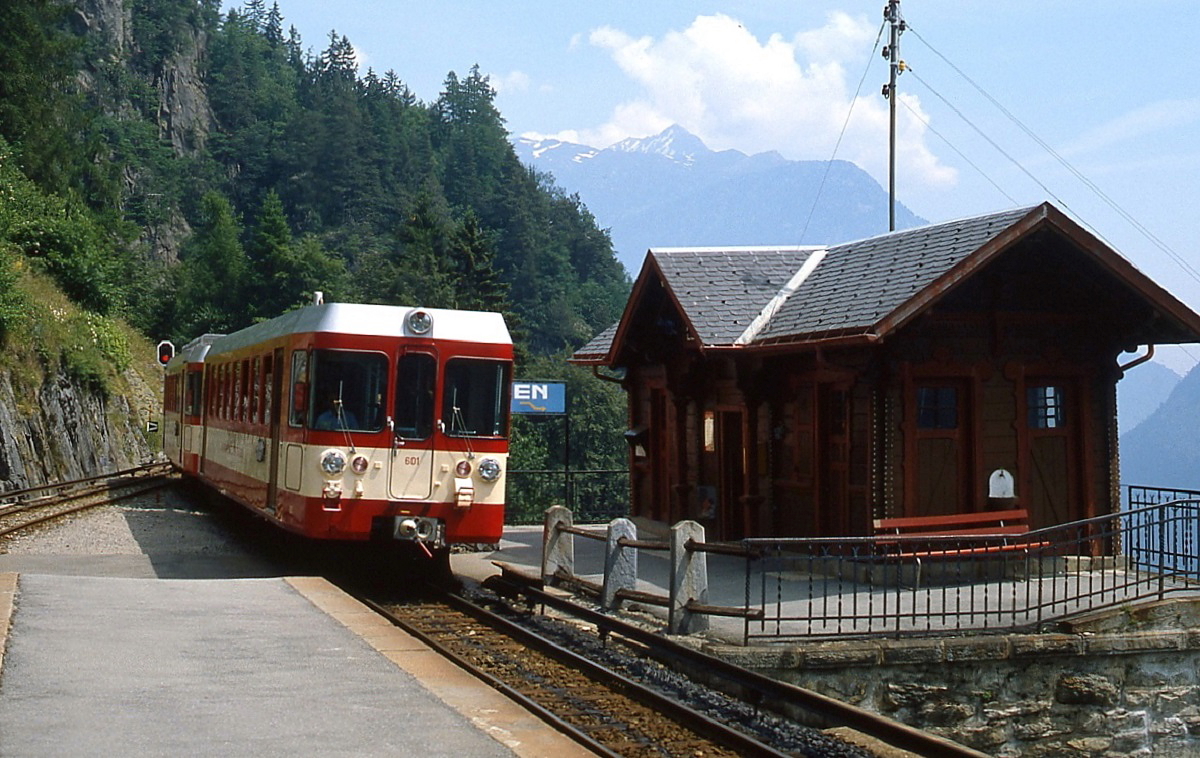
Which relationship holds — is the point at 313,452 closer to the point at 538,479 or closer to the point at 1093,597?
the point at 1093,597

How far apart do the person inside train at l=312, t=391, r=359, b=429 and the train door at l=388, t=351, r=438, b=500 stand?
44 centimetres

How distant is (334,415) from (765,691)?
591 centimetres

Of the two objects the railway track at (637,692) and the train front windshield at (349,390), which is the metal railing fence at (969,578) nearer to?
the railway track at (637,692)

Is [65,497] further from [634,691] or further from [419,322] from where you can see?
[634,691]

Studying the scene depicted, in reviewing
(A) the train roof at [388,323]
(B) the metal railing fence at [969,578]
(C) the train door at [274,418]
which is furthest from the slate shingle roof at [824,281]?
(C) the train door at [274,418]

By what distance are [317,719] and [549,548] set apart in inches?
298

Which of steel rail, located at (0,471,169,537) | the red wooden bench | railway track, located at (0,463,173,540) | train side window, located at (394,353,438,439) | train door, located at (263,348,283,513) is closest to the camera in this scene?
train side window, located at (394,353,438,439)

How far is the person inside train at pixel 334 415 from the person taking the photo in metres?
13.5

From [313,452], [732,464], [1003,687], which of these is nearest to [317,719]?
[313,452]

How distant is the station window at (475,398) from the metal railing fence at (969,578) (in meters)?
3.25

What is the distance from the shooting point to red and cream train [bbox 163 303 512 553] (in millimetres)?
13477

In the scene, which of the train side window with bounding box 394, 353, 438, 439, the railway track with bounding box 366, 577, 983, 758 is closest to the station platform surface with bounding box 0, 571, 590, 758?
the railway track with bounding box 366, 577, 983, 758

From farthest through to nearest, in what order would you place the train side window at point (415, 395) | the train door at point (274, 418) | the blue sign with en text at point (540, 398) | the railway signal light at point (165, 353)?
1. the railway signal light at point (165, 353)
2. the blue sign with en text at point (540, 398)
3. the train door at point (274, 418)
4. the train side window at point (415, 395)

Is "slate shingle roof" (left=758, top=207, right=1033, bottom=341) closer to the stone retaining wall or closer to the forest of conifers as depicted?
the stone retaining wall
